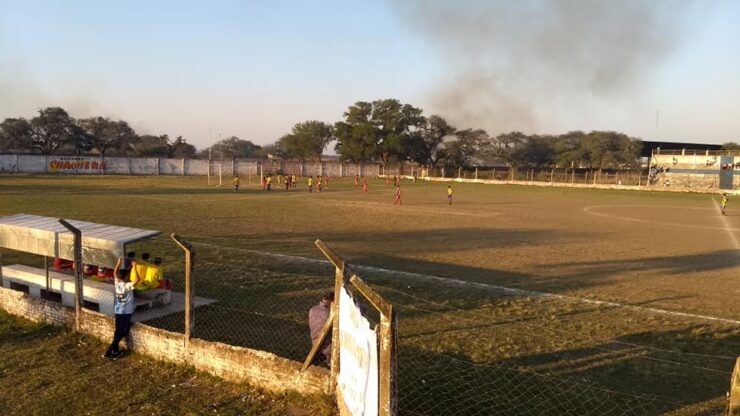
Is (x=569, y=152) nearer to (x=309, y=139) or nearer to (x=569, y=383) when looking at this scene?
(x=309, y=139)

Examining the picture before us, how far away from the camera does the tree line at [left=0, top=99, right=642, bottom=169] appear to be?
87062 mm

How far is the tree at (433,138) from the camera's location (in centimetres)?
9531

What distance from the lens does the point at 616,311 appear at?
31.4 feet

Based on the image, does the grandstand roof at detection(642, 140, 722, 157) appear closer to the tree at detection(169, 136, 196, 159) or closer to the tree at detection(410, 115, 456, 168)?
the tree at detection(410, 115, 456, 168)

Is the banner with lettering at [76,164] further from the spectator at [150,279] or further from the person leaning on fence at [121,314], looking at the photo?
the person leaning on fence at [121,314]

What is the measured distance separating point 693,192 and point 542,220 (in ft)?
133

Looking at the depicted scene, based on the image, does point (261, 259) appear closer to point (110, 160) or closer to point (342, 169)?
point (110, 160)

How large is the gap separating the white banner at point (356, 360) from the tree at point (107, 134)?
97.8 m

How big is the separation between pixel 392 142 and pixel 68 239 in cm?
8046

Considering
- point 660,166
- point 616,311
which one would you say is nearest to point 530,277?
point 616,311

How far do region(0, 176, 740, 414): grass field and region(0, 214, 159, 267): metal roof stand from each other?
169 cm

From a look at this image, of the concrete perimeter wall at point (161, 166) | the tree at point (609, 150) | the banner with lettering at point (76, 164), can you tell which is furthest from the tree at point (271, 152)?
the tree at point (609, 150)

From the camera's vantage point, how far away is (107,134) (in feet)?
302

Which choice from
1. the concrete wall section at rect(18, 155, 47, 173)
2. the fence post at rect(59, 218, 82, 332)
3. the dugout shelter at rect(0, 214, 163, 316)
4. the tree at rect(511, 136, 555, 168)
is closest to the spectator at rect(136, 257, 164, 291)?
the dugout shelter at rect(0, 214, 163, 316)
